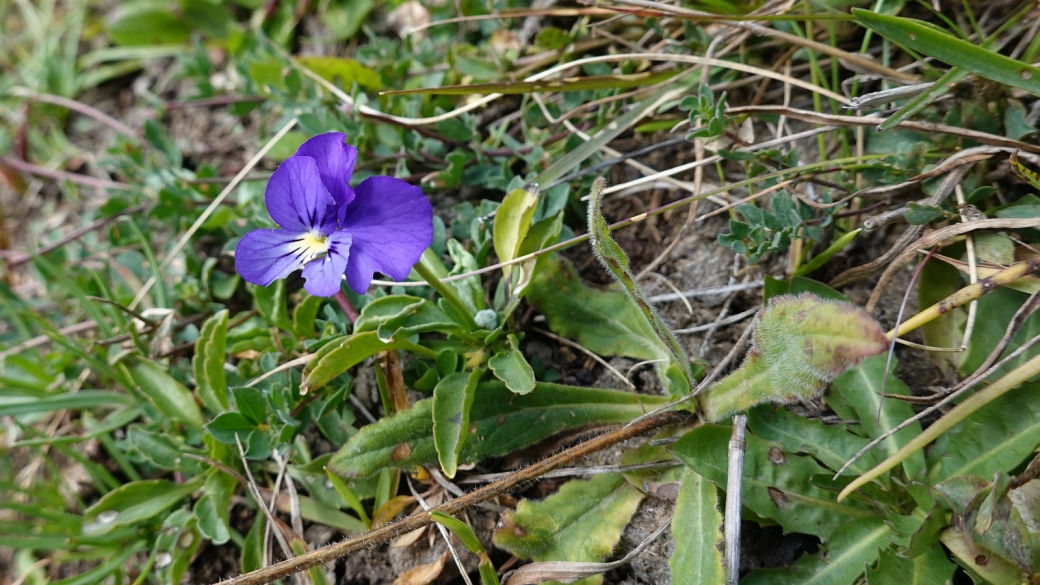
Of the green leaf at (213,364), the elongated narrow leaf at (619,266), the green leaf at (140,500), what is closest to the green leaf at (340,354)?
the green leaf at (213,364)

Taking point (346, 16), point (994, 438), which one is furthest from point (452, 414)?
point (346, 16)

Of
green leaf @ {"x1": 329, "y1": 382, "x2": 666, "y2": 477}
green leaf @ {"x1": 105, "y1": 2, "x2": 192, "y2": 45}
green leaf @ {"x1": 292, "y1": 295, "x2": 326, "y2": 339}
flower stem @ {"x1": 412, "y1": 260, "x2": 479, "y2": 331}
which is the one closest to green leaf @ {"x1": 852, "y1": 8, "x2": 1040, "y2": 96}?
green leaf @ {"x1": 329, "y1": 382, "x2": 666, "y2": 477}

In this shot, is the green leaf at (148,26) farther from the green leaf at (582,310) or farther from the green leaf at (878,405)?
the green leaf at (878,405)

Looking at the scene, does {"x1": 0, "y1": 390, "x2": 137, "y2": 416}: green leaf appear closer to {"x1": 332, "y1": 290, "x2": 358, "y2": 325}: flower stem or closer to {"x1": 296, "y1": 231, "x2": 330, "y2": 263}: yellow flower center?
{"x1": 332, "y1": 290, "x2": 358, "y2": 325}: flower stem

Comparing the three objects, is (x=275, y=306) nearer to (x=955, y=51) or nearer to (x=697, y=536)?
(x=697, y=536)

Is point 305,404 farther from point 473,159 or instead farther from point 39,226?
point 39,226

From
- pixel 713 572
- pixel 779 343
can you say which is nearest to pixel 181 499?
pixel 713 572

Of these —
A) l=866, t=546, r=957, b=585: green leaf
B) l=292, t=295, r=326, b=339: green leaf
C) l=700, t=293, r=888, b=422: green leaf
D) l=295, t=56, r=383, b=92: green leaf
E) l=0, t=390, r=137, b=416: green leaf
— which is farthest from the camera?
l=295, t=56, r=383, b=92: green leaf
